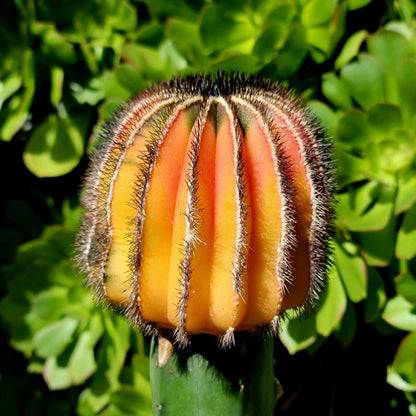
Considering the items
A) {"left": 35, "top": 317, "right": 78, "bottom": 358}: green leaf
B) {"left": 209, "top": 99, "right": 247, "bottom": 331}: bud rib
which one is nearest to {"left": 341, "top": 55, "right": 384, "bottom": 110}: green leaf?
{"left": 209, "top": 99, "right": 247, "bottom": 331}: bud rib

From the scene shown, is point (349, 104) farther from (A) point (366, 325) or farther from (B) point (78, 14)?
(B) point (78, 14)

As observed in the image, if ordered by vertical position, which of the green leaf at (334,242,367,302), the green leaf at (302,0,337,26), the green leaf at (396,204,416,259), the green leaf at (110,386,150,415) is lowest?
the green leaf at (110,386,150,415)

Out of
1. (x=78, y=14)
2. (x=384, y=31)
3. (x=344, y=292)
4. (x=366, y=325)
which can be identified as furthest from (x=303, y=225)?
(x=78, y=14)

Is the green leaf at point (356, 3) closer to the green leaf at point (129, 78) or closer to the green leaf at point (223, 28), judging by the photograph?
the green leaf at point (223, 28)

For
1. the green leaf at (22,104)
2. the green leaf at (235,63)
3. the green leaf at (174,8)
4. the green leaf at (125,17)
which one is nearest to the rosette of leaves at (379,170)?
the green leaf at (235,63)

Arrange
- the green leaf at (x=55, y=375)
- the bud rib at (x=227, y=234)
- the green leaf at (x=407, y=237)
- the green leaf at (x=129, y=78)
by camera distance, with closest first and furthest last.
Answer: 1. the bud rib at (x=227, y=234)
2. the green leaf at (x=407, y=237)
3. the green leaf at (x=129, y=78)
4. the green leaf at (x=55, y=375)

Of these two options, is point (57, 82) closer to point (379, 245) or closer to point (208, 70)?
point (208, 70)

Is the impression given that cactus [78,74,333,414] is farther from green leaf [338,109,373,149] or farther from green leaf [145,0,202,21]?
green leaf [145,0,202,21]
